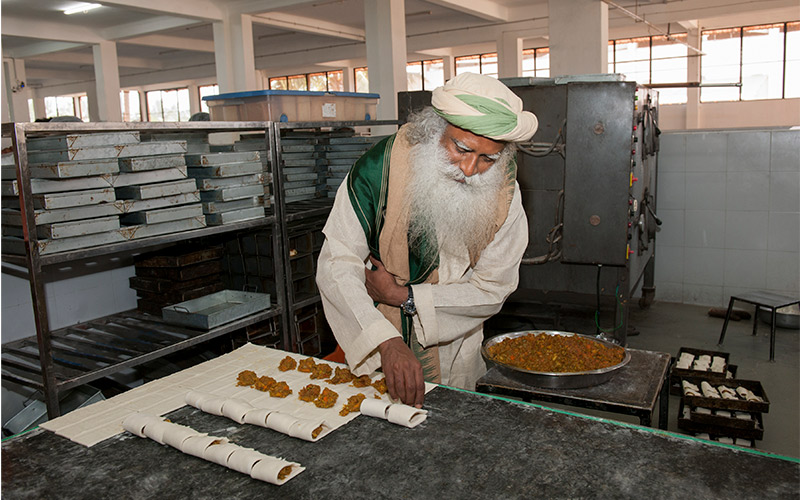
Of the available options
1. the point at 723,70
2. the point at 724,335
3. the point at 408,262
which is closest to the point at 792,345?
the point at 724,335

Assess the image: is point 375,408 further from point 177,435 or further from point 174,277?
point 174,277

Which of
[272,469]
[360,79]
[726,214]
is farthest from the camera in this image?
[360,79]

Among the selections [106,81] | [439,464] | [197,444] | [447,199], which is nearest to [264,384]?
[197,444]

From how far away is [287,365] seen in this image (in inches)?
83.4

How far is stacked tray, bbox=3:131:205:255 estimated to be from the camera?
252cm

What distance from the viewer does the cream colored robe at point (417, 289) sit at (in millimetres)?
1939

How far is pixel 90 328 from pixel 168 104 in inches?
723

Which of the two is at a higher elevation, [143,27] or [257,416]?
[143,27]

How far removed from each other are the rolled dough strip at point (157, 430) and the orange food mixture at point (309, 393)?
384 millimetres

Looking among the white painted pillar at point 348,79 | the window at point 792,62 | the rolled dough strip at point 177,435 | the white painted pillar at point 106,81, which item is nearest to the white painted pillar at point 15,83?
the white painted pillar at point 106,81

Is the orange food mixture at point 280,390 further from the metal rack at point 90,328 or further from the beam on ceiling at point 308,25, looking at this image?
the beam on ceiling at point 308,25

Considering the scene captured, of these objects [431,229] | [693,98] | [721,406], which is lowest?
[721,406]

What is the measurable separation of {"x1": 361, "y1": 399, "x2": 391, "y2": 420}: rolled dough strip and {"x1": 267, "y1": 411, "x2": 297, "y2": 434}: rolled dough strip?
7.6 inches

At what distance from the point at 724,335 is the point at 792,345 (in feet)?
1.57
